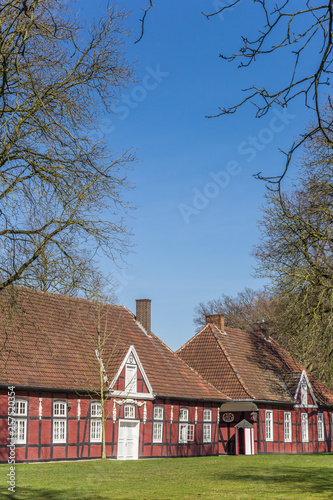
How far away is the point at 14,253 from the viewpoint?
10812 millimetres

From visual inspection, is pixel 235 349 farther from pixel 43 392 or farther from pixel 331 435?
pixel 43 392

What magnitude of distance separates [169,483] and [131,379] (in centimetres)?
1325

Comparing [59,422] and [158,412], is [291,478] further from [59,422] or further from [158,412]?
[158,412]

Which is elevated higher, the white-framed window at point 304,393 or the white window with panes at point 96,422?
the white-framed window at point 304,393

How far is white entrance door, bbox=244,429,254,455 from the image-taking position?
111ft

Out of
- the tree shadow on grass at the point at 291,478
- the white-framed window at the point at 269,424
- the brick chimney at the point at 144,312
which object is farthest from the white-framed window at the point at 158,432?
the tree shadow on grass at the point at 291,478

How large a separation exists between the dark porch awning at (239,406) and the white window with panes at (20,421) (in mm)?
13207

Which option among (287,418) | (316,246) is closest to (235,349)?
(287,418)

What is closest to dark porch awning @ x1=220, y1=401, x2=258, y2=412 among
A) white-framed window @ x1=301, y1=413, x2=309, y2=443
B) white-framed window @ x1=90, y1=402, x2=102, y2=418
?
white-framed window @ x1=301, y1=413, x2=309, y2=443

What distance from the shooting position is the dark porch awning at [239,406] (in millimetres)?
34188

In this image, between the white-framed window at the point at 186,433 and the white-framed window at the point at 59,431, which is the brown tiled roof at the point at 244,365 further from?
the white-framed window at the point at 59,431

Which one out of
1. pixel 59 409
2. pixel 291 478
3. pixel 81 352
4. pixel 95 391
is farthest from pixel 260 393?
pixel 291 478

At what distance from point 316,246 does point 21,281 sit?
959cm

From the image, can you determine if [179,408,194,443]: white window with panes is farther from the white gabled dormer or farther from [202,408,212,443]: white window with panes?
the white gabled dormer
